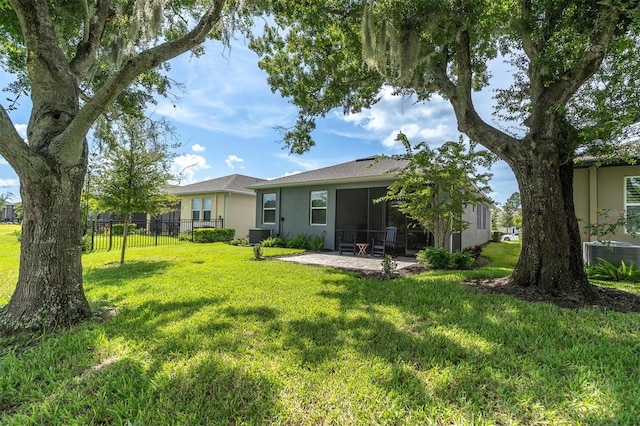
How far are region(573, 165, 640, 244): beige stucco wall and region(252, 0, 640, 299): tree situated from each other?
4068 mm

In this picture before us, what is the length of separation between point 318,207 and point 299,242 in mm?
1704

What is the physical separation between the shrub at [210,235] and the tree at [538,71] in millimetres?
10962

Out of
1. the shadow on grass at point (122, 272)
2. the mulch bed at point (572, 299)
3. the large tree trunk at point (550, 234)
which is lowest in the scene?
the shadow on grass at point (122, 272)

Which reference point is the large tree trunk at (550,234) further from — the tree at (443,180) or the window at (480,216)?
the window at (480,216)

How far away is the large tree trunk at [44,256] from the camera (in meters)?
3.33

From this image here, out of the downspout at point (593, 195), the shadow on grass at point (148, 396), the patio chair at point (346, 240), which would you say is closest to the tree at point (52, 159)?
the shadow on grass at point (148, 396)

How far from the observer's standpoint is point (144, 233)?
1831 centimetres

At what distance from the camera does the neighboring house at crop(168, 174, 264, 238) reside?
1733cm

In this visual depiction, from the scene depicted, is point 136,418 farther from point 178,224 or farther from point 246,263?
point 178,224

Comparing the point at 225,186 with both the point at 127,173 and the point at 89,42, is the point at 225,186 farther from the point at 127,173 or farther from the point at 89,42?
the point at 89,42

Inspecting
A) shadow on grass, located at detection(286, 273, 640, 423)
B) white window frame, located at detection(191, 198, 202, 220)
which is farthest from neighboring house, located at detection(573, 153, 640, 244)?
white window frame, located at detection(191, 198, 202, 220)

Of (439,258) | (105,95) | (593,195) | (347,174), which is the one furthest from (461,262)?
(105,95)

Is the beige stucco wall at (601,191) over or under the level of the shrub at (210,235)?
over

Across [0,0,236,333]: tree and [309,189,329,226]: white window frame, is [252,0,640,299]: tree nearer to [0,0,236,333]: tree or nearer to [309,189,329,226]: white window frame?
[0,0,236,333]: tree
